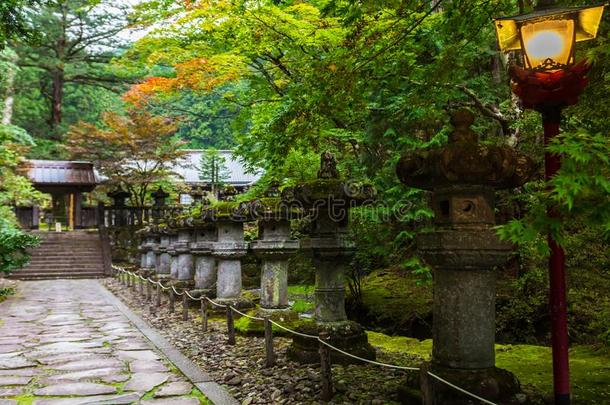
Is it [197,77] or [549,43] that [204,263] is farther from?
[549,43]

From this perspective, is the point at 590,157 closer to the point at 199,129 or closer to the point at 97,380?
the point at 97,380

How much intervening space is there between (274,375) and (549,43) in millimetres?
4105

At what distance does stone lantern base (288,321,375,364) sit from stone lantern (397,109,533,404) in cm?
209

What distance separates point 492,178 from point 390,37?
2020 millimetres

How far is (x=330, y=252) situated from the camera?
596 centimetres

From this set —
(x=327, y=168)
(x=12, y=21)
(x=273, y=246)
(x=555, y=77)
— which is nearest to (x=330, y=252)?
(x=327, y=168)

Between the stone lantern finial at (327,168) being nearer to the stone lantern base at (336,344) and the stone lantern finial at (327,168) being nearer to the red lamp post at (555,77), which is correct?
the stone lantern base at (336,344)

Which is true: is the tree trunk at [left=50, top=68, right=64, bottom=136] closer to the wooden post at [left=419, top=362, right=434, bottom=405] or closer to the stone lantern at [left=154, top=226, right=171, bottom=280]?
the stone lantern at [left=154, top=226, right=171, bottom=280]

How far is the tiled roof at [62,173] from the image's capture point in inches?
1156

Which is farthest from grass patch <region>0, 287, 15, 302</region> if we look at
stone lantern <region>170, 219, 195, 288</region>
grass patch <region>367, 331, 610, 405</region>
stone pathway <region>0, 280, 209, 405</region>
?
grass patch <region>367, 331, 610, 405</region>

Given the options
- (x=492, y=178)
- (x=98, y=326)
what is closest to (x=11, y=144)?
(x=98, y=326)

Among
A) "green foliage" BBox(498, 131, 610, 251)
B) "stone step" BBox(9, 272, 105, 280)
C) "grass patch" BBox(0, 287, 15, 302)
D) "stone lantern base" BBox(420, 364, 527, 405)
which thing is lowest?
"stone step" BBox(9, 272, 105, 280)

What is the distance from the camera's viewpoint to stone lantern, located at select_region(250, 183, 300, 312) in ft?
24.9

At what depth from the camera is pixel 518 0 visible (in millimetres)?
6602
